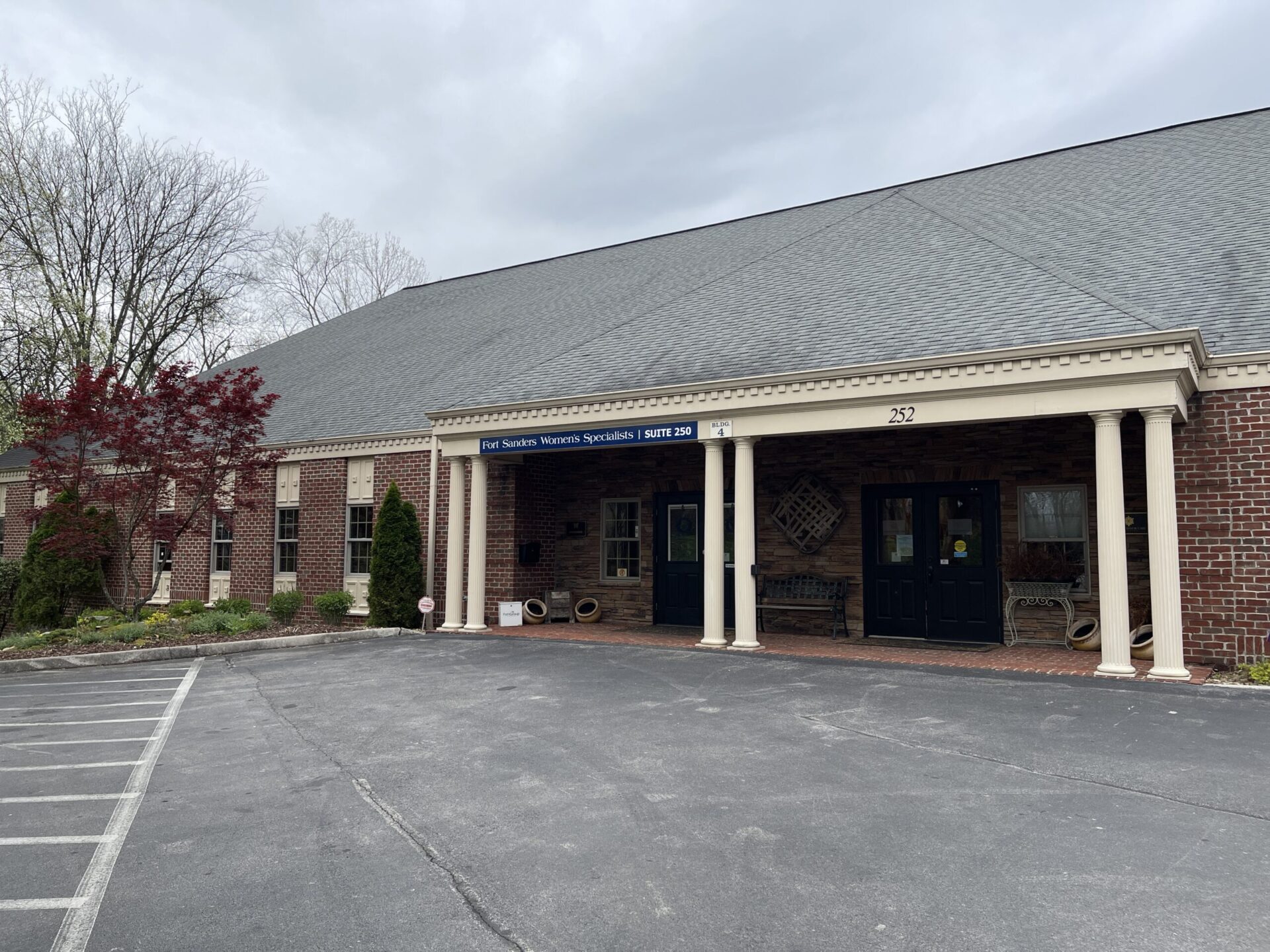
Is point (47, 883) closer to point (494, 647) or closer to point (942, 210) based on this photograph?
point (494, 647)

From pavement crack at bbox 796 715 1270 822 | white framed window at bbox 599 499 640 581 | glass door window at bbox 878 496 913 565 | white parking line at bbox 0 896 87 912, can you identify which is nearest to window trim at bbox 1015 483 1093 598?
glass door window at bbox 878 496 913 565

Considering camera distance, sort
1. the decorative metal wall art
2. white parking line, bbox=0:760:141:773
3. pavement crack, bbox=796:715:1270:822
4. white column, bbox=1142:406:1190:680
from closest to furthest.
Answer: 1. pavement crack, bbox=796:715:1270:822
2. white parking line, bbox=0:760:141:773
3. white column, bbox=1142:406:1190:680
4. the decorative metal wall art

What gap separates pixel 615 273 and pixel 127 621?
40.2ft

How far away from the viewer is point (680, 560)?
15.7m

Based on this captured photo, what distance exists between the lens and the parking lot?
378cm

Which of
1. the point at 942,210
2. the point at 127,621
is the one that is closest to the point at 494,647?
the point at 127,621

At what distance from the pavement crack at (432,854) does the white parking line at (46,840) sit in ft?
4.79

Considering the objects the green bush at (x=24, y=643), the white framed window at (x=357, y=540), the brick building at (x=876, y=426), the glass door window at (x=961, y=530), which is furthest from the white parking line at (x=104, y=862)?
the glass door window at (x=961, y=530)

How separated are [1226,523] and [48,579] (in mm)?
21980

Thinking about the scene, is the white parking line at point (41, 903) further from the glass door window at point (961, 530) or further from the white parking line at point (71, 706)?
the glass door window at point (961, 530)

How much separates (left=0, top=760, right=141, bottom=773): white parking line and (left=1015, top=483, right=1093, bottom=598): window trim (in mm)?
11096

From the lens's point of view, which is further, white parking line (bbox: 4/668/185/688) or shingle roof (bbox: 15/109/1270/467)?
shingle roof (bbox: 15/109/1270/467)

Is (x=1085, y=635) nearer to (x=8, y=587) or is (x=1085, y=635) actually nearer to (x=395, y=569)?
(x=395, y=569)

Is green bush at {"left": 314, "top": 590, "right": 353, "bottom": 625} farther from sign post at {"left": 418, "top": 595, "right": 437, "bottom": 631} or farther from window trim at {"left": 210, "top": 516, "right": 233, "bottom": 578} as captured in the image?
window trim at {"left": 210, "top": 516, "right": 233, "bottom": 578}
